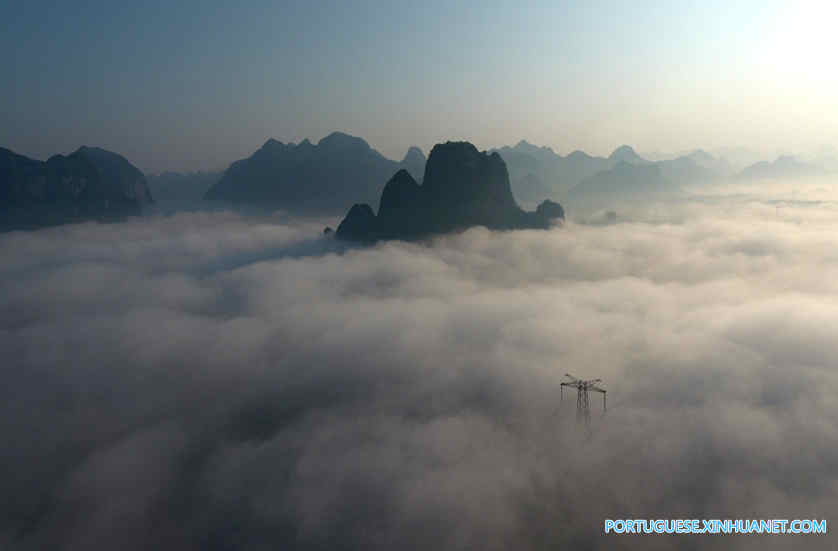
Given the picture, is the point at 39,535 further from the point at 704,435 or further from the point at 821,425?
the point at 821,425

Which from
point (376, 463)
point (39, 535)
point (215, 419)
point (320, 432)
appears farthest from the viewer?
point (215, 419)

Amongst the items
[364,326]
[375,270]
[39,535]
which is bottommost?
[39,535]

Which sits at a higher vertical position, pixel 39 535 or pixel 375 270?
pixel 375 270

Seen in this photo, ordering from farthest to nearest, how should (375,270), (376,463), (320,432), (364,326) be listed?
1. (375,270)
2. (364,326)
3. (320,432)
4. (376,463)

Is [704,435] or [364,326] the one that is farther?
[364,326]

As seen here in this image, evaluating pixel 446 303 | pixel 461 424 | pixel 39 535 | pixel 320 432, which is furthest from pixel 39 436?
pixel 446 303

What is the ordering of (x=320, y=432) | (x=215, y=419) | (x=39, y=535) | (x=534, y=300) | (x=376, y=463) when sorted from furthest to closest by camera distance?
(x=534, y=300) → (x=215, y=419) → (x=320, y=432) → (x=376, y=463) → (x=39, y=535)

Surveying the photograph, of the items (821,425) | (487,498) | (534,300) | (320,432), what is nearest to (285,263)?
(534,300)

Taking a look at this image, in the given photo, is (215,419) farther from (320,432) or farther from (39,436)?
(39,436)

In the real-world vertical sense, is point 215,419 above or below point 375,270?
below
